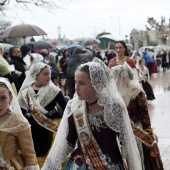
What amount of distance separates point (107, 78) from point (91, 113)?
12.4 inches

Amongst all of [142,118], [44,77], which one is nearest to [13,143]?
[142,118]

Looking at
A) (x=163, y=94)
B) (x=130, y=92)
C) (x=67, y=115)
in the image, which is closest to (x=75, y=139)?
(x=67, y=115)

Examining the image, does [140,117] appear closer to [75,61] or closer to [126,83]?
[126,83]

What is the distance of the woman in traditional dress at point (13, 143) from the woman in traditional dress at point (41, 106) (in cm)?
207

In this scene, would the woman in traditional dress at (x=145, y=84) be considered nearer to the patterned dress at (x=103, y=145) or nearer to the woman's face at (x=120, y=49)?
the woman's face at (x=120, y=49)

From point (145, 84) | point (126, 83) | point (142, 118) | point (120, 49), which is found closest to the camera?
point (142, 118)

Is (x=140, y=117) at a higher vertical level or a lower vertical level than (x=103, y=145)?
lower

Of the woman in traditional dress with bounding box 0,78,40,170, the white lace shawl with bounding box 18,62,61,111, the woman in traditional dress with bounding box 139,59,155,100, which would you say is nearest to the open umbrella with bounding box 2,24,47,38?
the woman in traditional dress with bounding box 139,59,155,100

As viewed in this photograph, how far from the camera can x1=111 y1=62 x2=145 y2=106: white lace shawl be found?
15.0ft

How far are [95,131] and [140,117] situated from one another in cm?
161

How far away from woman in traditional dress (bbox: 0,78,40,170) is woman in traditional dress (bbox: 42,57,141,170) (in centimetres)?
17

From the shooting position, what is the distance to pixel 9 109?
333 cm

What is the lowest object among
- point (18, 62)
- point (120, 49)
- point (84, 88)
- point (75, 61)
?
point (75, 61)

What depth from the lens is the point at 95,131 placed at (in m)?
3.01
